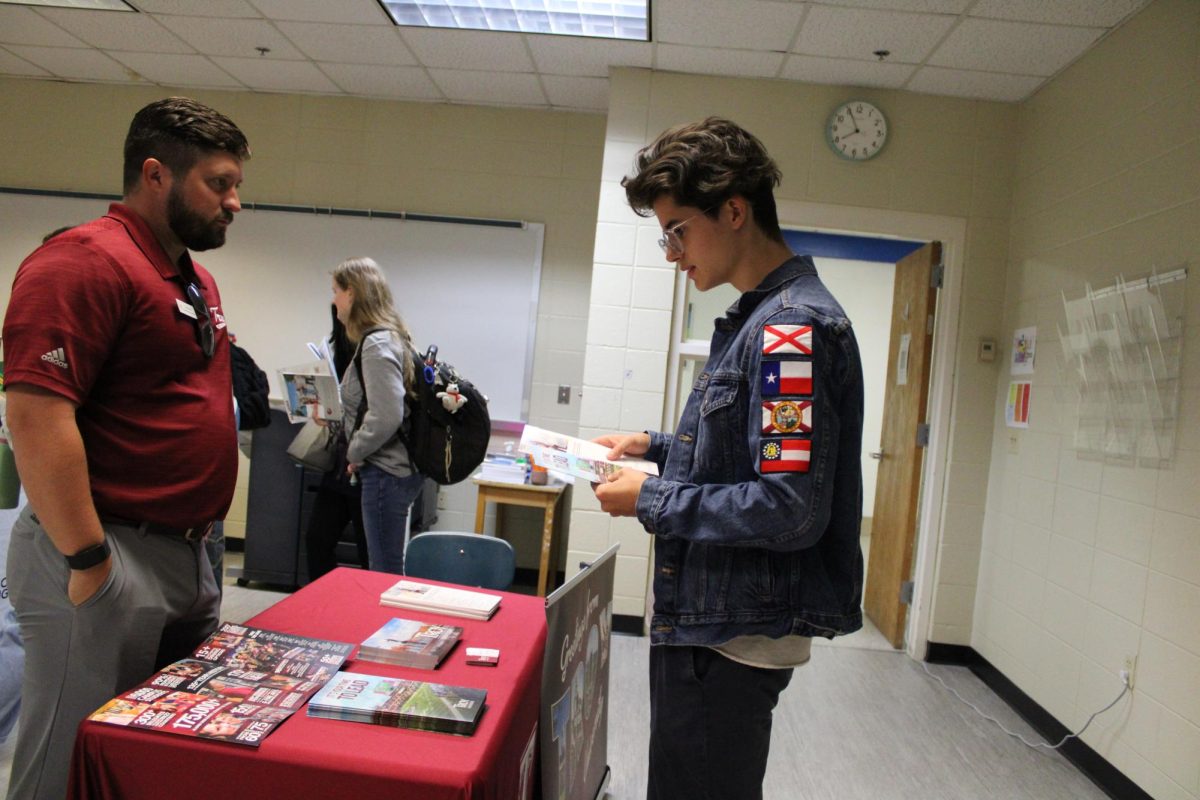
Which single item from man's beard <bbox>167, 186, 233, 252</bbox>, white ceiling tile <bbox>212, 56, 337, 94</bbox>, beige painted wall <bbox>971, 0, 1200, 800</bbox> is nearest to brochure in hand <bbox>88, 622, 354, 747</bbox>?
man's beard <bbox>167, 186, 233, 252</bbox>

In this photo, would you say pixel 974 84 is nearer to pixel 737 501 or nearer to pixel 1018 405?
pixel 1018 405

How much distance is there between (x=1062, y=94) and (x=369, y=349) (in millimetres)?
3245

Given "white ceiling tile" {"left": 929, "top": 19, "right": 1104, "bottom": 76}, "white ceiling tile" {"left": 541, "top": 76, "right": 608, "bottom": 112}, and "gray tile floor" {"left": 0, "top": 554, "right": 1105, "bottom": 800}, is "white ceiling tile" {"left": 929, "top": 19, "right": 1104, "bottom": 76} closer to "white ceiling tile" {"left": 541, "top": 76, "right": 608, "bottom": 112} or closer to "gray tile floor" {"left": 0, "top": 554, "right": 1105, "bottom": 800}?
"white ceiling tile" {"left": 541, "top": 76, "right": 608, "bottom": 112}

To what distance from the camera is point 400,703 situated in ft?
3.57

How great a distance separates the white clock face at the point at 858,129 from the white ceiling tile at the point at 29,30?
4104 mm

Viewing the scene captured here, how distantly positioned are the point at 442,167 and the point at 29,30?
2230 mm

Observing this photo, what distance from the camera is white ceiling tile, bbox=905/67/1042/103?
3.21 m

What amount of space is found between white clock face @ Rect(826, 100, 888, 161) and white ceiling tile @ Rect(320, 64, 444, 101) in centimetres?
225

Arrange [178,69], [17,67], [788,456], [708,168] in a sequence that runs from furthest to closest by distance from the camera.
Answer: [17,67], [178,69], [708,168], [788,456]

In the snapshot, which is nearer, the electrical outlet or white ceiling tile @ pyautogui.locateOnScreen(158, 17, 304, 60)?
the electrical outlet

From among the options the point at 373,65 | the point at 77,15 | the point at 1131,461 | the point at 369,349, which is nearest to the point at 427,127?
the point at 373,65

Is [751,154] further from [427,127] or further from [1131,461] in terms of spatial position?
[427,127]

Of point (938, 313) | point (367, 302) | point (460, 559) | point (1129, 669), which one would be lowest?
point (1129, 669)

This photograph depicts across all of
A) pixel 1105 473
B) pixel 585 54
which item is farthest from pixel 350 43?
pixel 1105 473
